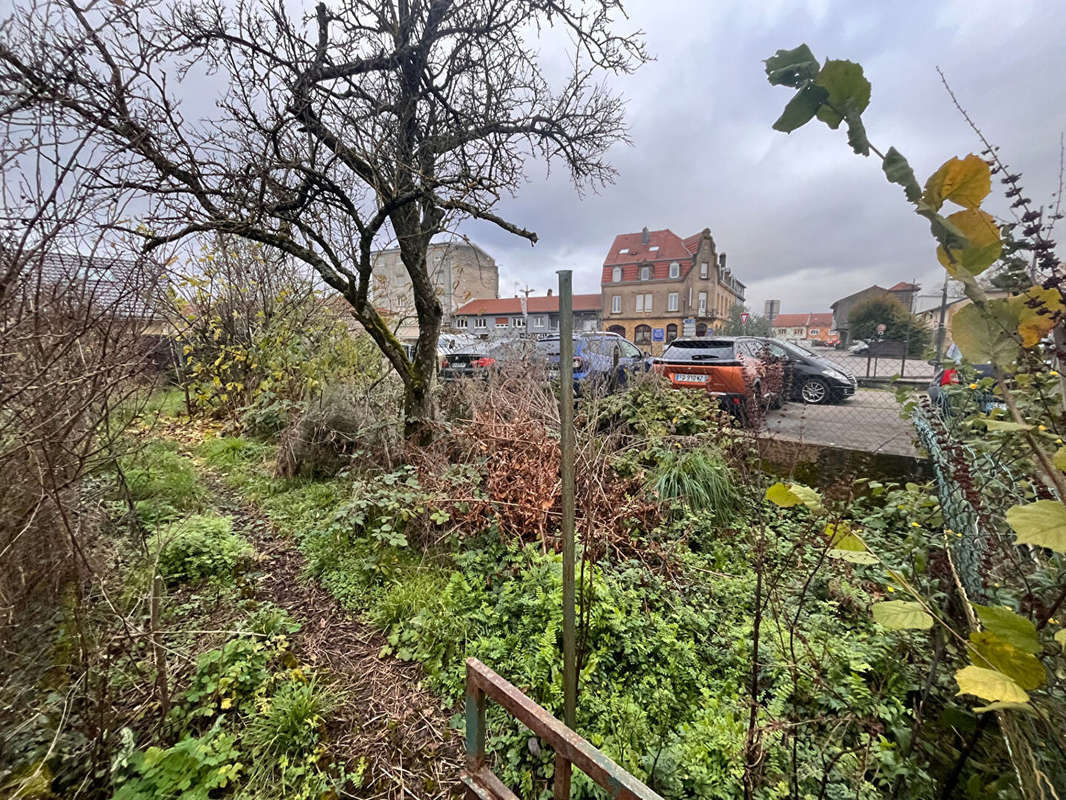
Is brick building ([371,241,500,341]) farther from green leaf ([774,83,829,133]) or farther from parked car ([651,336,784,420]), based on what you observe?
green leaf ([774,83,829,133])

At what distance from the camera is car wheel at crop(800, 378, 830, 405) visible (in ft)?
23.3

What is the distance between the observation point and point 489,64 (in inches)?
181

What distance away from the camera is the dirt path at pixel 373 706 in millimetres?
1795

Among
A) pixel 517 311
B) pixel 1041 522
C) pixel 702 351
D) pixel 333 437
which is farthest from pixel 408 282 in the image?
pixel 517 311

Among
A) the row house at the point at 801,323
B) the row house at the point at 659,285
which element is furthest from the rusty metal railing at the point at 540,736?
the row house at the point at 801,323

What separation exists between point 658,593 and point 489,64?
5.58 metres

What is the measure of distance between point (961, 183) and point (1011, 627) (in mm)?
717

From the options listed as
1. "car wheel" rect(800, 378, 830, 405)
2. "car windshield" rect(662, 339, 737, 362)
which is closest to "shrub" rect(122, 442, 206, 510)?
"car windshield" rect(662, 339, 737, 362)

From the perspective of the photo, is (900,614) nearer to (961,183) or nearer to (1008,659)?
(1008,659)

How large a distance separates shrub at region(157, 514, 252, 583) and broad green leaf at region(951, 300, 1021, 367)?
3.92 meters

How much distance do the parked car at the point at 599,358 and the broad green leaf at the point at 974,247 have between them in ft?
15.7

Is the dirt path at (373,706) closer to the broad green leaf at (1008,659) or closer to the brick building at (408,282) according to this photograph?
the broad green leaf at (1008,659)

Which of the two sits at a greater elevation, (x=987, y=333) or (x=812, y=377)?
(x=987, y=333)

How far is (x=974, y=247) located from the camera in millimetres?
680
